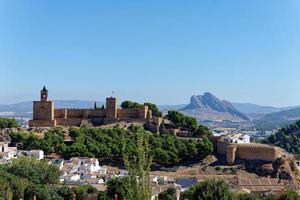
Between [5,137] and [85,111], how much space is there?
7486mm

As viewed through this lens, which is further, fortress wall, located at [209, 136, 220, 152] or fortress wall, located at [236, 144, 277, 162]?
fortress wall, located at [209, 136, 220, 152]

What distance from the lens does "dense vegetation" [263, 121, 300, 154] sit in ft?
183

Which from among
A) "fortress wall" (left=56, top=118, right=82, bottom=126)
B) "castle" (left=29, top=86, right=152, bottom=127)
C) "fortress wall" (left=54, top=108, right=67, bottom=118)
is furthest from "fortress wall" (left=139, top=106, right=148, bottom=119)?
"fortress wall" (left=54, top=108, right=67, bottom=118)

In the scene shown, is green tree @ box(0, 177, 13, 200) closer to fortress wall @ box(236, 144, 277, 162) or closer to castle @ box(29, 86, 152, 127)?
fortress wall @ box(236, 144, 277, 162)

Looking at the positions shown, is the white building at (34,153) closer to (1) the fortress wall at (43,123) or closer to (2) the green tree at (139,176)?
(1) the fortress wall at (43,123)

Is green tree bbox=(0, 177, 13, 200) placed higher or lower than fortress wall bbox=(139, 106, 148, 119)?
lower

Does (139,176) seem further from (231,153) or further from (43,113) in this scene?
(43,113)

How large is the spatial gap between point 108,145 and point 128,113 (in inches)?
262

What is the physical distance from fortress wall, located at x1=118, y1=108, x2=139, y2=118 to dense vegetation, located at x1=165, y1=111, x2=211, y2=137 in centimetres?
306

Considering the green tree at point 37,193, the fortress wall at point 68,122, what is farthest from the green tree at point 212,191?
the fortress wall at point 68,122

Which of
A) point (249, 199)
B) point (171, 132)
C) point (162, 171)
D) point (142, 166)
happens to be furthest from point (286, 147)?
point (142, 166)

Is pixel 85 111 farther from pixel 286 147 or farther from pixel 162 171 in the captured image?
pixel 286 147

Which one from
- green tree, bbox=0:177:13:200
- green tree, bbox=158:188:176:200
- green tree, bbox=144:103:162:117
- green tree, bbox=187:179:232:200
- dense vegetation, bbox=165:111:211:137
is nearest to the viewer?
green tree, bbox=0:177:13:200

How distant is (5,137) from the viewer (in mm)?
38156
